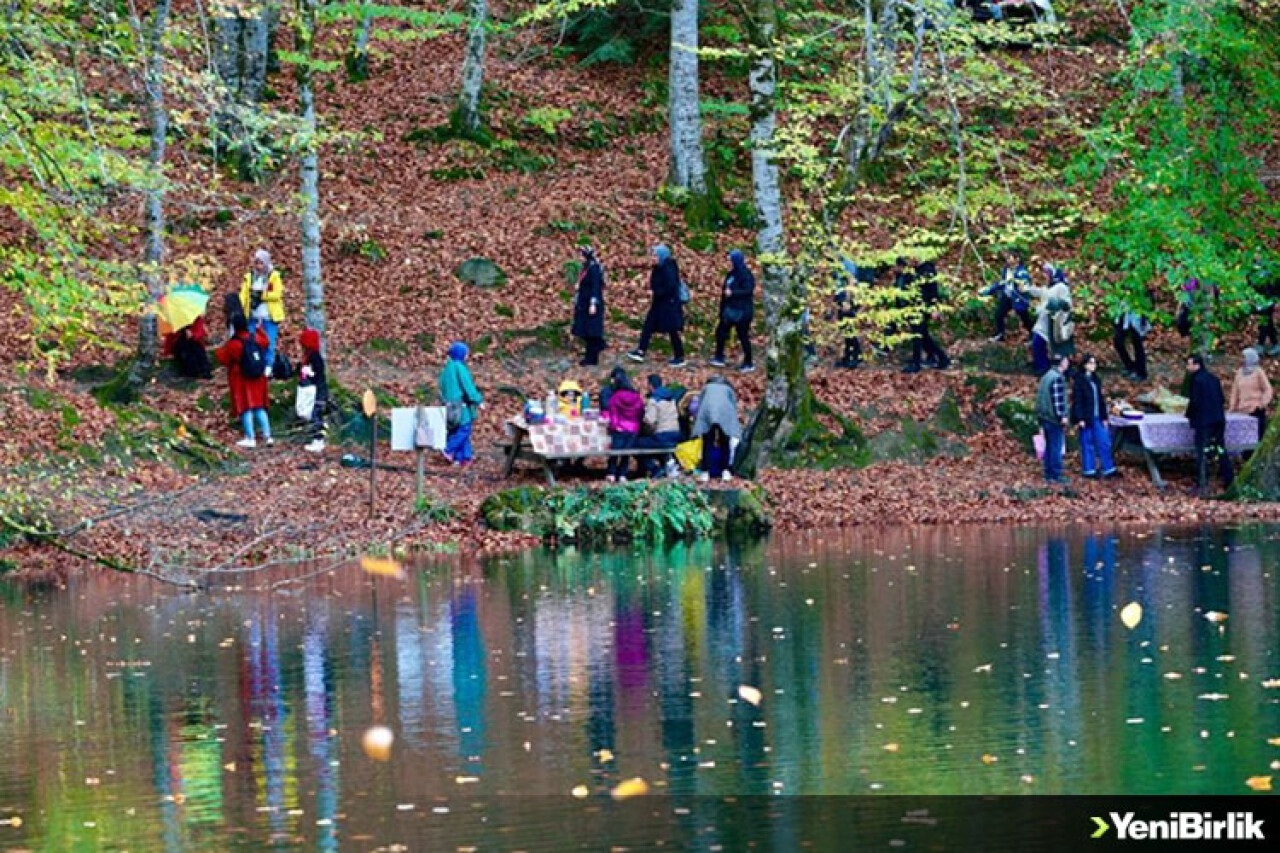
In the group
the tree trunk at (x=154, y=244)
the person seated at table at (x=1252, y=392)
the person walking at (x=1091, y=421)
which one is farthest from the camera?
the person seated at table at (x=1252, y=392)

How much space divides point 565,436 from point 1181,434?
8.41 m

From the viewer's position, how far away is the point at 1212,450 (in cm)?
2883

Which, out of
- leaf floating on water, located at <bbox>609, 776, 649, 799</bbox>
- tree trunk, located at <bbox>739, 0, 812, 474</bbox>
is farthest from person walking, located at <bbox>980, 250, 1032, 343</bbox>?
leaf floating on water, located at <bbox>609, 776, 649, 799</bbox>

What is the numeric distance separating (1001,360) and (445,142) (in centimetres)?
1135

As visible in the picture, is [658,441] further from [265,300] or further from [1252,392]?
[1252,392]

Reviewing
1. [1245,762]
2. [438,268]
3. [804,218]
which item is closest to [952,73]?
[804,218]

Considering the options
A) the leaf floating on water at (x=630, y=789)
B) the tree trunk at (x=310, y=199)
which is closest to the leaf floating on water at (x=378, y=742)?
the leaf floating on water at (x=630, y=789)

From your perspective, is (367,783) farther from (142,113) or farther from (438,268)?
(142,113)

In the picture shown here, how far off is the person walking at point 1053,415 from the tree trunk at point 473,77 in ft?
44.2

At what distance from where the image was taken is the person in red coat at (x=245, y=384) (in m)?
28.7

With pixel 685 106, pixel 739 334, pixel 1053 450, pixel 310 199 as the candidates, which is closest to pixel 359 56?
pixel 685 106

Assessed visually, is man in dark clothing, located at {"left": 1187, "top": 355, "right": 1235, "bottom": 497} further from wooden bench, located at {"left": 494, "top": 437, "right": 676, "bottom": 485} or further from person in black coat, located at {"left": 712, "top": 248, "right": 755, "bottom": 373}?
wooden bench, located at {"left": 494, "top": 437, "right": 676, "bottom": 485}

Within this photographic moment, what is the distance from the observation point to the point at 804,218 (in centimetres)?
2914

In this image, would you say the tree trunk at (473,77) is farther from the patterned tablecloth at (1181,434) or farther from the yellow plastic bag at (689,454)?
the patterned tablecloth at (1181,434)
